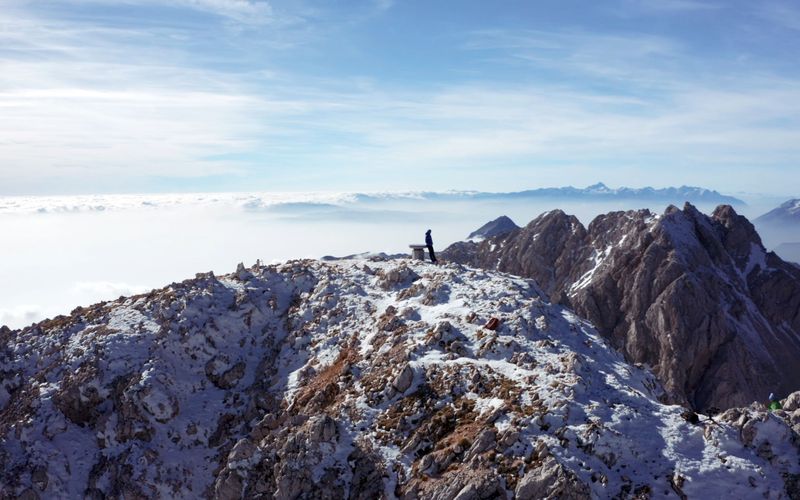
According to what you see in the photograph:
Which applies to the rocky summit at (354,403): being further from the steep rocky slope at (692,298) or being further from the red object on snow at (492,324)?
the steep rocky slope at (692,298)

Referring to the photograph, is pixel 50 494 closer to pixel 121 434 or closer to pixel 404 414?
pixel 121 434

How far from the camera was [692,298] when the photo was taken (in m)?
92.2

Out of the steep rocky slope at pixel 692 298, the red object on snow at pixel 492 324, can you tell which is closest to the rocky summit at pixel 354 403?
the red object on snow at pixel 492 324

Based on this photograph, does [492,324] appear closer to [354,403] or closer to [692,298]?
[354,403]

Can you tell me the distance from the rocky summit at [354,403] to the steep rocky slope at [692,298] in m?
51.6

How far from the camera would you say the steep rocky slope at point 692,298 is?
86.4 m

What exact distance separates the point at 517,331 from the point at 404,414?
29.4 feet

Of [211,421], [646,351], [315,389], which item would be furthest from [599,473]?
[646,351]

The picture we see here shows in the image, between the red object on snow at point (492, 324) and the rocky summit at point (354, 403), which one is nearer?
the rocky summit at point (354, 403)

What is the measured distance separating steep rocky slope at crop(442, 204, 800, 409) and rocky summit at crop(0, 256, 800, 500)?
51632 millimetres

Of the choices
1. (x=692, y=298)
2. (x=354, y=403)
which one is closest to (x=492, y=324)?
(x=354, y=403)

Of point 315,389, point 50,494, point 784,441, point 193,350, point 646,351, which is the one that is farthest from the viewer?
point 646,351

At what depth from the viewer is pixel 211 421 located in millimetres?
38969

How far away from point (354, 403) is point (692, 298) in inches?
2986
